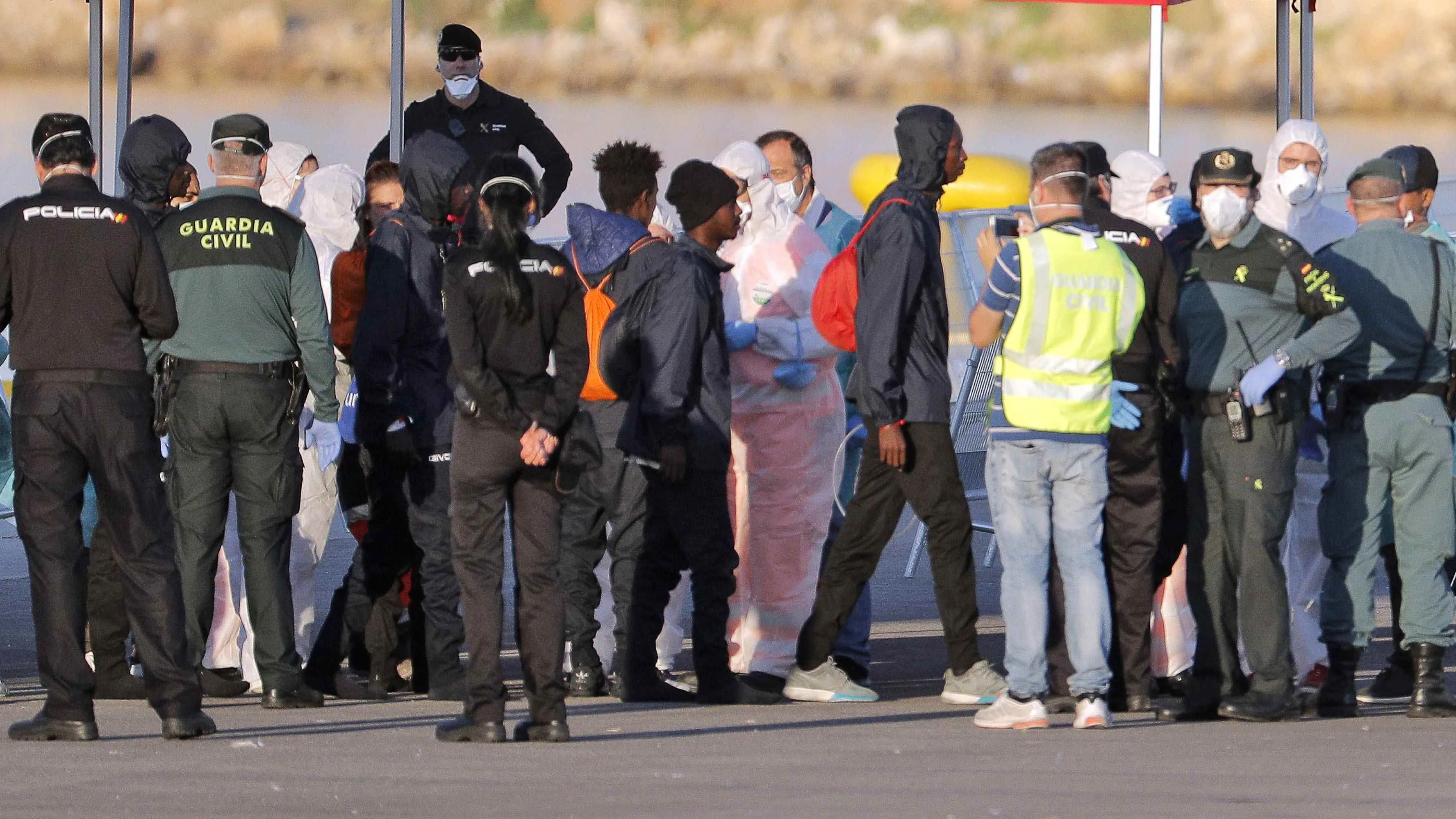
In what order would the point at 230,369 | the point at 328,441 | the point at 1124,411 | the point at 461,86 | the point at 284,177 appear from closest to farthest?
the point at 1124,411
the point at 230,369
the point at 328,441
the point at 284,177
the point at 461,86

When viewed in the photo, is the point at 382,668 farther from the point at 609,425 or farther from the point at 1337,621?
Result: the point at 1337,621

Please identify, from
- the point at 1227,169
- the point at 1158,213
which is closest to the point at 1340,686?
the point at 1227,169

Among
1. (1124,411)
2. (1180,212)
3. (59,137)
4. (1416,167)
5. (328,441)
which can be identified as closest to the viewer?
(59,137)

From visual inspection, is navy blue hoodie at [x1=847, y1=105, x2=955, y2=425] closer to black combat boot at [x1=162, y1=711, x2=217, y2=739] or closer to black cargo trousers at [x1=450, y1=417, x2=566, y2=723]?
black cargo trousers at [x1=450, y1=417, x2=566, y2=723]

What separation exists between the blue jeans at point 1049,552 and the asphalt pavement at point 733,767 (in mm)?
202

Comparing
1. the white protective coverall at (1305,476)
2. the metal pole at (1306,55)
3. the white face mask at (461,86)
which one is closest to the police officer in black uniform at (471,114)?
the white face mask at (461,86)

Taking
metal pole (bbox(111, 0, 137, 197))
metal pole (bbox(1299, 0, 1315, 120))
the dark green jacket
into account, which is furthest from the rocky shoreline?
the dark green jacket

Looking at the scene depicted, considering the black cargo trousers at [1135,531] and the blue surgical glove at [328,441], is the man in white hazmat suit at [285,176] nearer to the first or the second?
the blue surgical glove at [328,441]

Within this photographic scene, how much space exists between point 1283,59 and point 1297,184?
286 centimetres

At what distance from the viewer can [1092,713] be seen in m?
7.31

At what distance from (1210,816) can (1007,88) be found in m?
18.7

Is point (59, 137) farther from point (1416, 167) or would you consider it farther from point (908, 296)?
point (1416, 167)

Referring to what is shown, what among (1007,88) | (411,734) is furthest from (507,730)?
(1007,88)

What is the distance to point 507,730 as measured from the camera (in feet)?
23.9
